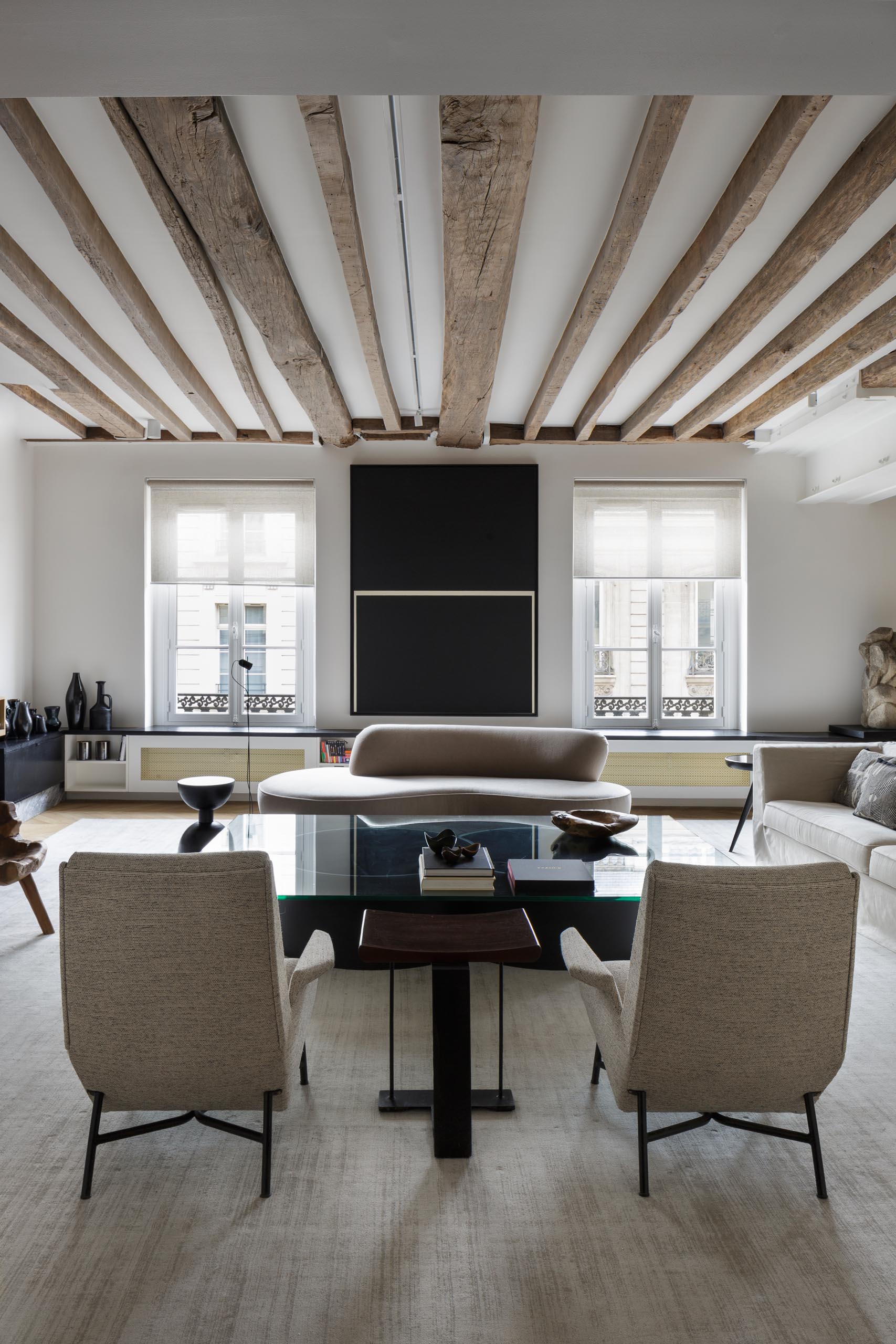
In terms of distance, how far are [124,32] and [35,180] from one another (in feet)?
4.48

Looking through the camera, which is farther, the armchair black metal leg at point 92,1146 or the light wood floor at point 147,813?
the light wood floor at point 147,813

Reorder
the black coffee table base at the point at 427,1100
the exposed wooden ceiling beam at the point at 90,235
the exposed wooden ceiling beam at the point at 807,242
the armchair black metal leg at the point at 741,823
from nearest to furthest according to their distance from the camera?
the black coffee table base at the point at 427,1100, the exposed wooden ceiling beam at the point at 90,235, the exposed wooden ceiling beam at the point at 807,242, the armchair black metal leg at the point at 741,823

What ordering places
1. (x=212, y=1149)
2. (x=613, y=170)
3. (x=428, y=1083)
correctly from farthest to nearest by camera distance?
(x=613, y=170) < (x=428, y=1083) < (x=212, y=1149)

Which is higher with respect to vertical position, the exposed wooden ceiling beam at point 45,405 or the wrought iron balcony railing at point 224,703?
the exposed wooden ceiling beam at point 45,405

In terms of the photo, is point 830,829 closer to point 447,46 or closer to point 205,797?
point 205,797

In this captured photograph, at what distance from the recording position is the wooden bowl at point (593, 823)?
341 centimetres

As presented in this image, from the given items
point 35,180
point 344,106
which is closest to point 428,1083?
point 344,106

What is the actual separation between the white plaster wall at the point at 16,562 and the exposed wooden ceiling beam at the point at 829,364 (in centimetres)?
516

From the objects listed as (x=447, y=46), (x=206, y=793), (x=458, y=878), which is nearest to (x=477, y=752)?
(x=206, y=793)

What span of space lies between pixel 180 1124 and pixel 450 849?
1080mm

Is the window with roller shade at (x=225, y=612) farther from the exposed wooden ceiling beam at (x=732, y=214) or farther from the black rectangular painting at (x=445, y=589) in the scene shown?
the exposed wooden ceiling beam at (x=732, y=214)

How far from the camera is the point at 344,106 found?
2.52 m

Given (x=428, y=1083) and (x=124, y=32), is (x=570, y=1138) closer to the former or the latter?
(x=428, y=1083)

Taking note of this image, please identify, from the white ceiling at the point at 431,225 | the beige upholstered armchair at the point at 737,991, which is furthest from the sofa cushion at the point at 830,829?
the white ceiling at the point at 431,225
